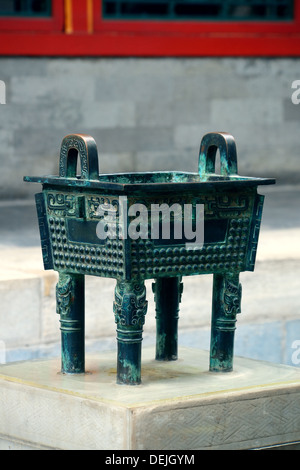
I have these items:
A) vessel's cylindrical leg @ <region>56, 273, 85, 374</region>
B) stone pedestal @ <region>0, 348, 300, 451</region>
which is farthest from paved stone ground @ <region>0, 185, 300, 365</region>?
vessel's cylindrical leg @ <region>56, 273, 85, 374</region>

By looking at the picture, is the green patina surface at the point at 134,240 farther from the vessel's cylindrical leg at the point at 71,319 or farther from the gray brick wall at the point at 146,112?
the gray brick wall at the point at 146,112

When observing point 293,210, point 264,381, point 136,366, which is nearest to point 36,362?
point 136,366

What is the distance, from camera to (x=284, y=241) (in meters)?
Result: 6.68

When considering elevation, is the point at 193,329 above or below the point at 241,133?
below

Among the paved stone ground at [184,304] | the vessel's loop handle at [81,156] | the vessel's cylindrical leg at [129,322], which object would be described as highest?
the vessel's loop handle at [81,156]

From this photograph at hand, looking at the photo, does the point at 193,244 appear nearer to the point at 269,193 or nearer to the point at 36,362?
the point at 36,362

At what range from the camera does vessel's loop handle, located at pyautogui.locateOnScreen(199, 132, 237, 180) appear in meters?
4.16

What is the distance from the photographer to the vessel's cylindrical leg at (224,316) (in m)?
4.16

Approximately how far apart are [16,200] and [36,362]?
418cm

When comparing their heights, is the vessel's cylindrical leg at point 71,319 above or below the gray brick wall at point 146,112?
below

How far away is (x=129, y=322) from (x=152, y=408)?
31cm

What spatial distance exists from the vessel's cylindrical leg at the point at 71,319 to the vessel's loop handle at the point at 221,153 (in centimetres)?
65

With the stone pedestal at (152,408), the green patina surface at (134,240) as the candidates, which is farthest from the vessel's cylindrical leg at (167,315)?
the green patina surface at (134,240)

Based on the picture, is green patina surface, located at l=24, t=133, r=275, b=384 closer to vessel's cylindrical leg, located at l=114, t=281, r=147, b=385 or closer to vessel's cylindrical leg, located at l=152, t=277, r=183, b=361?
vessel's cylindrical leg, located at l=114, t=281, r=147, b=385
